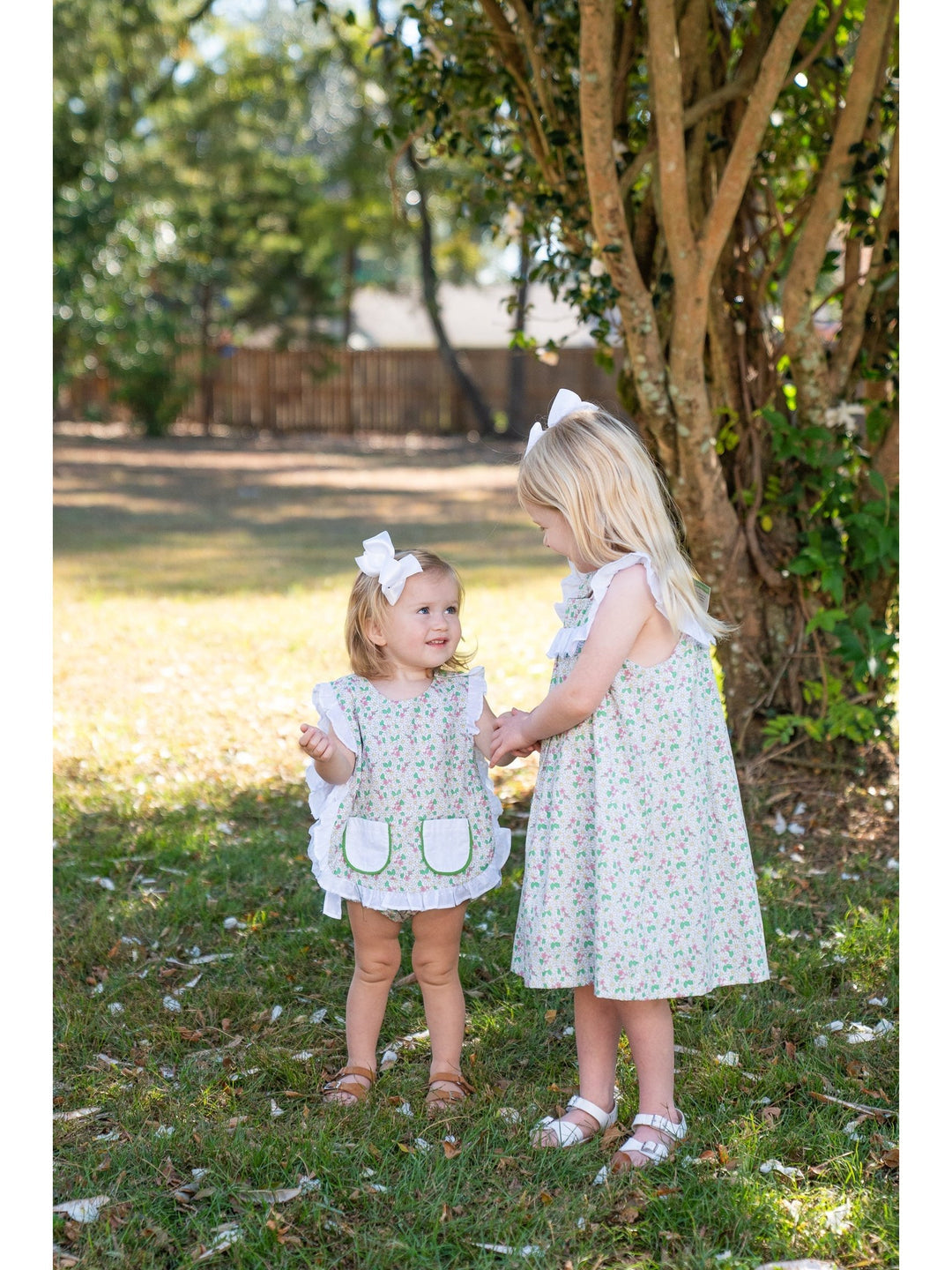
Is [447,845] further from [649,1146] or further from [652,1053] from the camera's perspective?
[649,1146]

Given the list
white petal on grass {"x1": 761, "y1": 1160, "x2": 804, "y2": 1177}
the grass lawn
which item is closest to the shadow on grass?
the grass lawn

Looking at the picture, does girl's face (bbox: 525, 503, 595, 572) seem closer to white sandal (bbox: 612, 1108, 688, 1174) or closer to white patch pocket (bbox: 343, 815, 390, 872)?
white patch pocket (bbox: 343, 815, 390, 872)

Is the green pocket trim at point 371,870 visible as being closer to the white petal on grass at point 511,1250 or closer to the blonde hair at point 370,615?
the blonde hair at point 370,615

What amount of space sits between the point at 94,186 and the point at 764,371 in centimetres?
1708

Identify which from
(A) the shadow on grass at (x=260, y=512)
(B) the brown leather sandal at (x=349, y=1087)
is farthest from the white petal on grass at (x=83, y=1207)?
(A) the shadow on grass at (x=260, y=512)

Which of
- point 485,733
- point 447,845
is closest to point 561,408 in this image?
point 485,733

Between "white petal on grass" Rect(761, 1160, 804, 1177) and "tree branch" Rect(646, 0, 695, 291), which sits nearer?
"white petal on grass" Rect(761, 1160, 804, 1177)

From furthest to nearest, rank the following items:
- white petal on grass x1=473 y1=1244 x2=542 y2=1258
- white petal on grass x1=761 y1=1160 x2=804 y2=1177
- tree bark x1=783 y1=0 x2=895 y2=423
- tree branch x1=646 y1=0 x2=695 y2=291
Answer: tree bark x1=783 y1=0 x2=895 y2=423
tree branch x1=646 y1=0 x2=695 y2=291
white petal on grass x1=761 y1=1160 x2=804 y2=1177
white petal on grass x1=473 y1=1244 x2=542 y2=1258

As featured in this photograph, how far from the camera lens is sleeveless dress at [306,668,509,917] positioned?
262 centimetres

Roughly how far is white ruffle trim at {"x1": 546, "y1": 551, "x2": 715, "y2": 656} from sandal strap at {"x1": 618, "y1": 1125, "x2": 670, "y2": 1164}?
931 mm

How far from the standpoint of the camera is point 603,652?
94.0 inches

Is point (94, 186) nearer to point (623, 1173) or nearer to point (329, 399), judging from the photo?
point (329, 399)

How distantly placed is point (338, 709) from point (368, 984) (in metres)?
0.61
